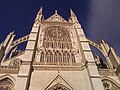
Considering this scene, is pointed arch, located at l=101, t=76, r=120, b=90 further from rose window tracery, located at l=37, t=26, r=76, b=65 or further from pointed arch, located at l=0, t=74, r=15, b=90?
pointed arch, located at l=0, t=74, r=15, b=90

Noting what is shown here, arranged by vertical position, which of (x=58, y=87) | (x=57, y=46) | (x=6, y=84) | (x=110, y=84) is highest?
(x=57, y=46)

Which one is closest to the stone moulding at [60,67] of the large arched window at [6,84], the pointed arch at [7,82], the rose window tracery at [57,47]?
the rose window tracery at [57,47]

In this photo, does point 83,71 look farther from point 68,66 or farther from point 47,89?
point 47,89

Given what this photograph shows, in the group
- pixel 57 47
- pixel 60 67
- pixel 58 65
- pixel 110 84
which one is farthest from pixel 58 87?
pixel 57 47

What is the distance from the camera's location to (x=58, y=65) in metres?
13.7

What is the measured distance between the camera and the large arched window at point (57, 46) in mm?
14934

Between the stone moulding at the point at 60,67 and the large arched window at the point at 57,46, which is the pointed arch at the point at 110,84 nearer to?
the stone moulding at the point at 60,67

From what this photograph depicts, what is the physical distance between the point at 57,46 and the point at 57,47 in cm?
21

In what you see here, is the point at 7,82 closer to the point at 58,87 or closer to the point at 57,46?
the point at 58,87

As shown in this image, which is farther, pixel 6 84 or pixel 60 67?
pixel 60 67

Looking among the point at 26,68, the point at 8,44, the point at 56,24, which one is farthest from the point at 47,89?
the point at 56,24

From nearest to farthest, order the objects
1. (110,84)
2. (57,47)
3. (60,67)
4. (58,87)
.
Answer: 1. (58,87)
2. (110,84)
3. (60,67)
4. (57,47)

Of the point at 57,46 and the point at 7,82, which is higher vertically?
the point at 57,46

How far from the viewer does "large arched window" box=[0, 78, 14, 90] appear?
1209 cm
